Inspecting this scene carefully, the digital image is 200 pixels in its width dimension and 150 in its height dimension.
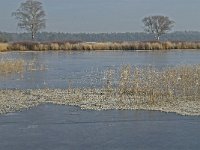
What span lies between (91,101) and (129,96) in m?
1.33

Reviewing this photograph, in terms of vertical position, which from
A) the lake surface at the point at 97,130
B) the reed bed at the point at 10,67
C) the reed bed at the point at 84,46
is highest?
the reed bed at the point at 84,46

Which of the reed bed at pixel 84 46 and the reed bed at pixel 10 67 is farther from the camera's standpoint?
the reed bed at pixel 84 46

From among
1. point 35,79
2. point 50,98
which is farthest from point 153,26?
point 50,98

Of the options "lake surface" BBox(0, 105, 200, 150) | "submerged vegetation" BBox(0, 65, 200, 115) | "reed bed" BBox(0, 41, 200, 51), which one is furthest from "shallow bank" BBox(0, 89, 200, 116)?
"reed bed" BBox(0, 41, 200, 51)

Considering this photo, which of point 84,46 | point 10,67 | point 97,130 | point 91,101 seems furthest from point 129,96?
point 84,46

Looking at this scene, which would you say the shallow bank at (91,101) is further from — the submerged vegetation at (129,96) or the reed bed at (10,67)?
the reed bed at (10,67)

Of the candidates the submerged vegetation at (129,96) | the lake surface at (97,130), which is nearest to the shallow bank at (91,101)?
the submerged vegetation at (129,96)

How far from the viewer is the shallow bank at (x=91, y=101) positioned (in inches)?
424

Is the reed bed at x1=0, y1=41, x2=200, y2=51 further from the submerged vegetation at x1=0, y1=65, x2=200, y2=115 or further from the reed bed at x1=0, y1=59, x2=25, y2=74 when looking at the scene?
the submerged vegetation at x1=0, y1=65, x2=200, y2=115

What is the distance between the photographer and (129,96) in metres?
12.7

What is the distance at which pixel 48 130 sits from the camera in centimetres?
838

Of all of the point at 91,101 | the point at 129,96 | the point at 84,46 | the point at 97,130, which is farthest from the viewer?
the point at 84,46

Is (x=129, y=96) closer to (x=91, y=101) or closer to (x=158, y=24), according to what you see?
A: (x=91, y=101)

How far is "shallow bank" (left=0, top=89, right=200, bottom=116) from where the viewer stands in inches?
424
